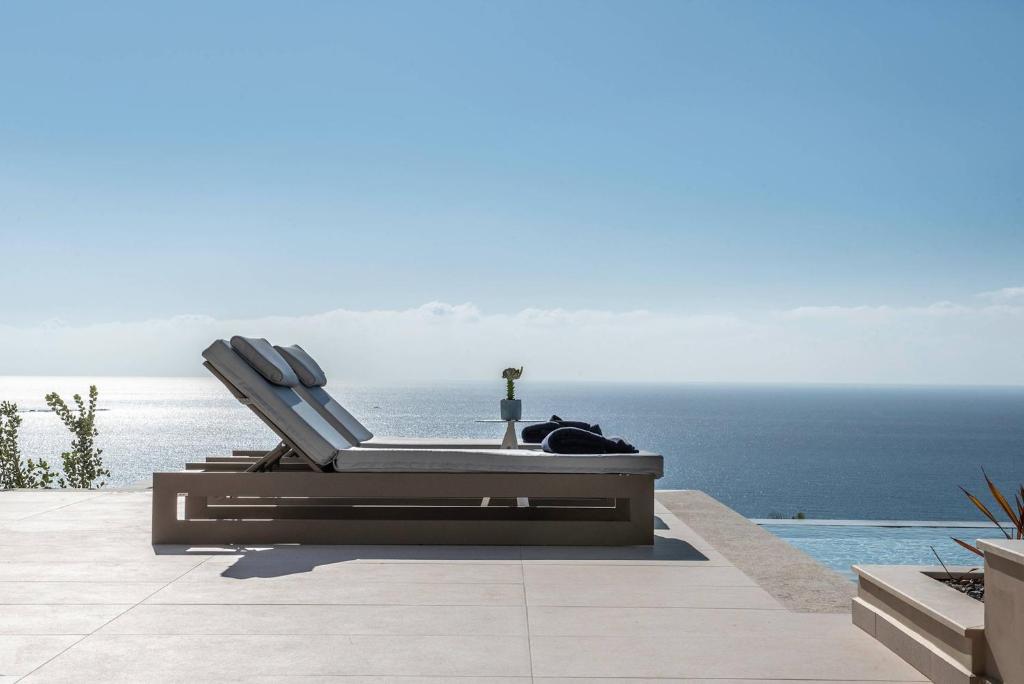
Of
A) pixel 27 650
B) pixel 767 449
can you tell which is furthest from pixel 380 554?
pixel 767 449

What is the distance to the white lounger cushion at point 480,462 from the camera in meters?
5.22

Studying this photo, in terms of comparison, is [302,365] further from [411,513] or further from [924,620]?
[924,620]

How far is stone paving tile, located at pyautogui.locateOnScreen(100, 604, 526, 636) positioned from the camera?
341cm

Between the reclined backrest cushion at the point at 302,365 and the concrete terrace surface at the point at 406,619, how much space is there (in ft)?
4.72

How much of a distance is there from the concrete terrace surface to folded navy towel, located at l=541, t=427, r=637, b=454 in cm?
52

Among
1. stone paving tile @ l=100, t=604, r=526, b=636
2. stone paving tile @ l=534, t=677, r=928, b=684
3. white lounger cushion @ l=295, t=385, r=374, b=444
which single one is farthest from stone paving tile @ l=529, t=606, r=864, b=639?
white lounger cushion @ l=295, t=385, r=374, b=444

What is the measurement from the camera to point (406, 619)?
359 cm

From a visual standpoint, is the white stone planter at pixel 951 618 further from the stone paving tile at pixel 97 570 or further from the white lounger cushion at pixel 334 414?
the white lounger cushion at pixel 334 414

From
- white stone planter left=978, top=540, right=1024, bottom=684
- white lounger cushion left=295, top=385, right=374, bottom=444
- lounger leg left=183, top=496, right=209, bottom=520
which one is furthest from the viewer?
white lounger cushion left=295, top=385, right=374, bottom=444

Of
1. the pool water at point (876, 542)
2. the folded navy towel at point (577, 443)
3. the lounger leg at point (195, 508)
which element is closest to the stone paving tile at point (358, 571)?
the lounger leg at point (195, 508)

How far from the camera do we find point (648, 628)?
3.48 meters

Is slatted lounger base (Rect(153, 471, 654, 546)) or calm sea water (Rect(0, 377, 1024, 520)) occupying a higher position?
slatted lounger base (Rect(153, 471, 654, 546))

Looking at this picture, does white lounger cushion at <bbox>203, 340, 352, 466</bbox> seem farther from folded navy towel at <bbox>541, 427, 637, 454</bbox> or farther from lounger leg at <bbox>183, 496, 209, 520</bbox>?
folded navy towel at <bbox>541, 427, 637, 454</bbox>

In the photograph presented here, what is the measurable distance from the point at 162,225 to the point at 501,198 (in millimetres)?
13047
